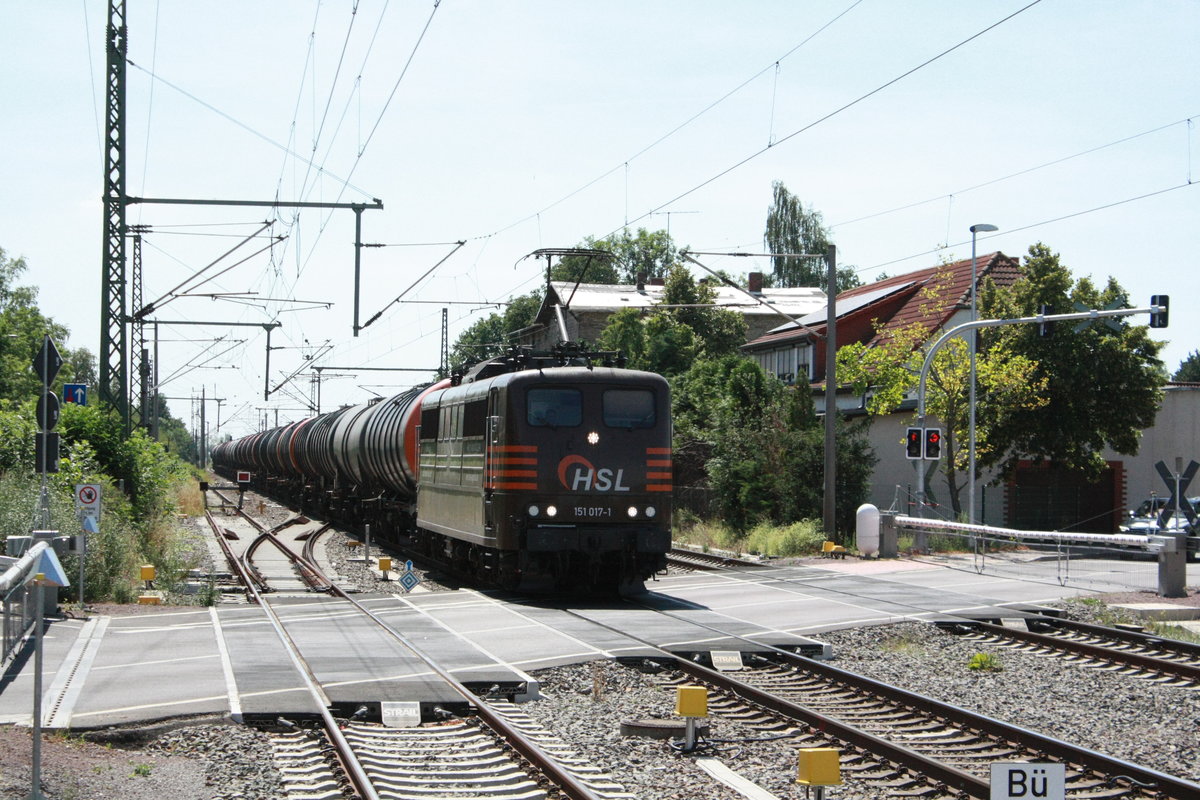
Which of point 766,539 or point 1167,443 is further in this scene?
point 1167,443

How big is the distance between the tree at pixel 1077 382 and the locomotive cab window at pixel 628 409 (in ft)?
53.9

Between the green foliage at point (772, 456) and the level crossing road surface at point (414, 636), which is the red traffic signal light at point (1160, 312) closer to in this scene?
the level crossing road surface at point (414, 636)

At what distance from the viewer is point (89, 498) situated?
720 inches

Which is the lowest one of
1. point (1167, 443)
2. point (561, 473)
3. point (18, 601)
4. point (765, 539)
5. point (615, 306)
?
point (765, 539)

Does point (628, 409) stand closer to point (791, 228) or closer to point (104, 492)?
point (104, 492)

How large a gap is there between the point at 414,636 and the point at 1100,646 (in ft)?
24.9

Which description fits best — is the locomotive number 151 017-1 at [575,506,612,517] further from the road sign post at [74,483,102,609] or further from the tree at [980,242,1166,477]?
the tree at [980,242,1166,477]

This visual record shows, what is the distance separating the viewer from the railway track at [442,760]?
799 cm

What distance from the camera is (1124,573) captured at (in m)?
21.2

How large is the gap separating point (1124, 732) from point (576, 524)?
8894mm

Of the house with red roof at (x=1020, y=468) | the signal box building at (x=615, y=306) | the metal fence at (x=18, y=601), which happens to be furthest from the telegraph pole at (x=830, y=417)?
the signal box building at (x=615, y=306)

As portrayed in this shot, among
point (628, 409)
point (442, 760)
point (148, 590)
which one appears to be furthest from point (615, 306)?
point (442, 760)

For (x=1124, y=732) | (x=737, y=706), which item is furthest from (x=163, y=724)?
(x=1124, y=732)

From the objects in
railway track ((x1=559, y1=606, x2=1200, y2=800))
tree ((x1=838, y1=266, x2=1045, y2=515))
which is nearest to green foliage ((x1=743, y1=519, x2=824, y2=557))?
tree ((x1=838, y1=266, x2=1045, y2=515))
